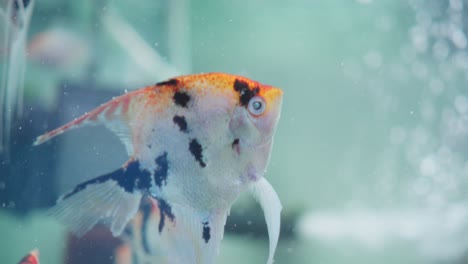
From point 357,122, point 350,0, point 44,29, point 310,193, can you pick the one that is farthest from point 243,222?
point 350,0

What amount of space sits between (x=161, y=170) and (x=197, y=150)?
0.17 feet

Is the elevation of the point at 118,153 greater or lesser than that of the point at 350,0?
lesser

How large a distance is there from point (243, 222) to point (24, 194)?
422 mm

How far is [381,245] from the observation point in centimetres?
304

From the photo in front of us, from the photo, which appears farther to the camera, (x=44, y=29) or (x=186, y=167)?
(x=44, y=29)

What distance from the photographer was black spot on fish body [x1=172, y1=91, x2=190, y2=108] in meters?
0.60

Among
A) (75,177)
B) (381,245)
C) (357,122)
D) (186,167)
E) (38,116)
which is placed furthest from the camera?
(357,122)

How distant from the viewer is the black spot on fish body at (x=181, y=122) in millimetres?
597

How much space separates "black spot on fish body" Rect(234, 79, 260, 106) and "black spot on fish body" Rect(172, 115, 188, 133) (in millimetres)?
76

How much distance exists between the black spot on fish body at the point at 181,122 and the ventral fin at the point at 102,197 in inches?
2.8

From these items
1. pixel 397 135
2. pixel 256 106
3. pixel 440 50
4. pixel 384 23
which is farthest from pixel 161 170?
pixel 440 50

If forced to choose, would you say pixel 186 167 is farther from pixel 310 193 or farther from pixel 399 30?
pixel 399 30

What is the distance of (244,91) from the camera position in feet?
1.96

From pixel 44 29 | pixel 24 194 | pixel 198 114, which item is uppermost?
pixel 44 29
